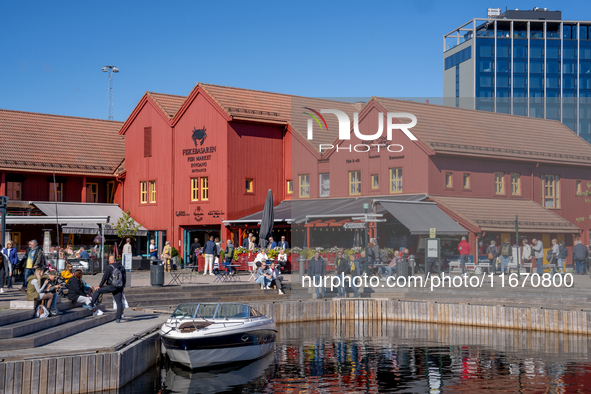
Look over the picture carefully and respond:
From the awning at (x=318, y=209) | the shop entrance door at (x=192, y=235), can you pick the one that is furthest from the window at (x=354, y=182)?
the shop entrance door at (x=192, y=235)

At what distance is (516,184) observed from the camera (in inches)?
1496

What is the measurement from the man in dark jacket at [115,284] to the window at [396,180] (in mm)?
20612

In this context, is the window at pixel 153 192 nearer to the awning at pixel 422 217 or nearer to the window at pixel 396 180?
the window at pixel 396 180

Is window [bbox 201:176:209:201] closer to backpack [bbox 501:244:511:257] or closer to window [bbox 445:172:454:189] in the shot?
window [bbox 445:172:454:189]

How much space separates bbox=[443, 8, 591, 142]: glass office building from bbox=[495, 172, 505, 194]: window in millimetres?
60875

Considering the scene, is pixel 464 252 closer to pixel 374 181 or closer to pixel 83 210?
pixel 374 181

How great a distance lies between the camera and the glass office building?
3866 inches

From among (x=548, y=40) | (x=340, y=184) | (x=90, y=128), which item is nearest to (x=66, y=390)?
(x=340, y=184)

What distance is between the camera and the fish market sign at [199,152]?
43125 mm

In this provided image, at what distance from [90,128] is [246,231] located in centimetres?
1674

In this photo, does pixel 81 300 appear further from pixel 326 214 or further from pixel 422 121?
pixel 422 121

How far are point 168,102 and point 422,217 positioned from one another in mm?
20181

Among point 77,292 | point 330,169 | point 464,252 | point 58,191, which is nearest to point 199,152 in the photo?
point 330,169

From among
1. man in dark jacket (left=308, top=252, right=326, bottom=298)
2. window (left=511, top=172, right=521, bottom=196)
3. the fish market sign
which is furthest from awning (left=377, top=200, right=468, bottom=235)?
the fish market sign
